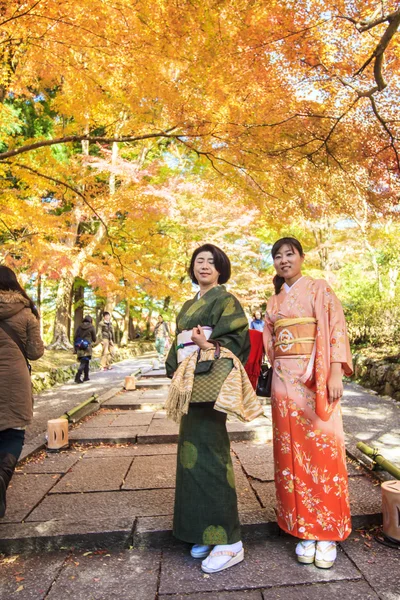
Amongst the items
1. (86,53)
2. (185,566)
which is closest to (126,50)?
(86,53)

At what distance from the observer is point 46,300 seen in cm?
2658

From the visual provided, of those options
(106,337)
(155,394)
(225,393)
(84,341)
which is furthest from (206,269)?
(106,337)

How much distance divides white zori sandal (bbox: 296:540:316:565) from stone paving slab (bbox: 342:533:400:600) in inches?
10.0

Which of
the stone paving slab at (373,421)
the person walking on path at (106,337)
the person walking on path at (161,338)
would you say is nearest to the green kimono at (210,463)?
the stone paving slab at (373,421)

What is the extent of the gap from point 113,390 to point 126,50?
598 centimetres

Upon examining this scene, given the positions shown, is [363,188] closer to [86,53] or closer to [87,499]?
[86,53]

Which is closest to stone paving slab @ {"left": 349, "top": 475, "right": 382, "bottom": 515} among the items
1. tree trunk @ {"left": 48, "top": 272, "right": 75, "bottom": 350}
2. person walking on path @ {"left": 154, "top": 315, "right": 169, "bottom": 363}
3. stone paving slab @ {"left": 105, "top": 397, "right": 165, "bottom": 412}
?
stone paving slab @ {"left": 105, "top": 397, "right": 165, "bottom": 412}

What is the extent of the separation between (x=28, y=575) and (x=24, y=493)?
1036mm

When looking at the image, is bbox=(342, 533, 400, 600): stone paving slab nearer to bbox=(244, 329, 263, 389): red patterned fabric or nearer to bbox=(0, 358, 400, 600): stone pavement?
bbox=(0, 358, 400, 600): stone pavement

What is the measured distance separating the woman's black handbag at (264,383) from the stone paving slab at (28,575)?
1599 mm

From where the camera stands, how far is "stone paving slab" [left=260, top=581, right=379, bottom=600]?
2070mm

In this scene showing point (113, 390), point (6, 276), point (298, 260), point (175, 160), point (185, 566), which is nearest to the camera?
point (185, 566)

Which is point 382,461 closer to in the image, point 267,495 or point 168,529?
point 267,495

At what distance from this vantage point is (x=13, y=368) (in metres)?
2.98
